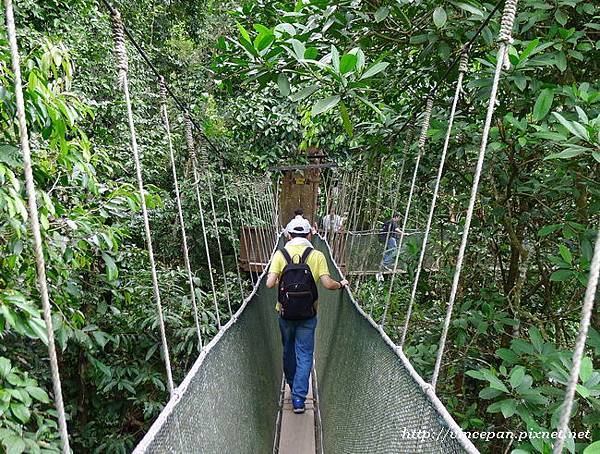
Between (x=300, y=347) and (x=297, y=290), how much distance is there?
11.5 inches

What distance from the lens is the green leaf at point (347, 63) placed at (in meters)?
1.07

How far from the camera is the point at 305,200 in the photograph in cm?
621

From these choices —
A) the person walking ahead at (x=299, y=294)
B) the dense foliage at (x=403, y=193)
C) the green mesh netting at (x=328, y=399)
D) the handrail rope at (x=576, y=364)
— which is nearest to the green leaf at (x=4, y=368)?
the dense foliage at (x=403, y=193)

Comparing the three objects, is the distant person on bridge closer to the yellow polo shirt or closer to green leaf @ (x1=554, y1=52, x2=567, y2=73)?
the yellow polo shirt

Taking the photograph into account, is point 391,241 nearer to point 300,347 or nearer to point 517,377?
point 300,347

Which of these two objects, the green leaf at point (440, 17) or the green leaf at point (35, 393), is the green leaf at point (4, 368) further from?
the green leaf at point (440, 17)

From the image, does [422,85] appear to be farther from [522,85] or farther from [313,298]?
[313,298]

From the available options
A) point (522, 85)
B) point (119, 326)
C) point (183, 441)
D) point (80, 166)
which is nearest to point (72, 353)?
point (119, 326)

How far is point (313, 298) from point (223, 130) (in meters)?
2.93

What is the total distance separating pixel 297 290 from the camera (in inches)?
91.1

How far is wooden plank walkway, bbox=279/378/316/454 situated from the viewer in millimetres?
2314

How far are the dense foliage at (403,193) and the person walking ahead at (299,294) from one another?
0.36 m

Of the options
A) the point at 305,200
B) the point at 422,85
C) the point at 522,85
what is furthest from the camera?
the point at 305,200

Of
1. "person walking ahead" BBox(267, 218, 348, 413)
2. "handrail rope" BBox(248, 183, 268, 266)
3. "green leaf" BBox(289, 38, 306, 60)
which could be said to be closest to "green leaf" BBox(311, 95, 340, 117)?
"green leaf" BBox(289, 38, 306, 60)
